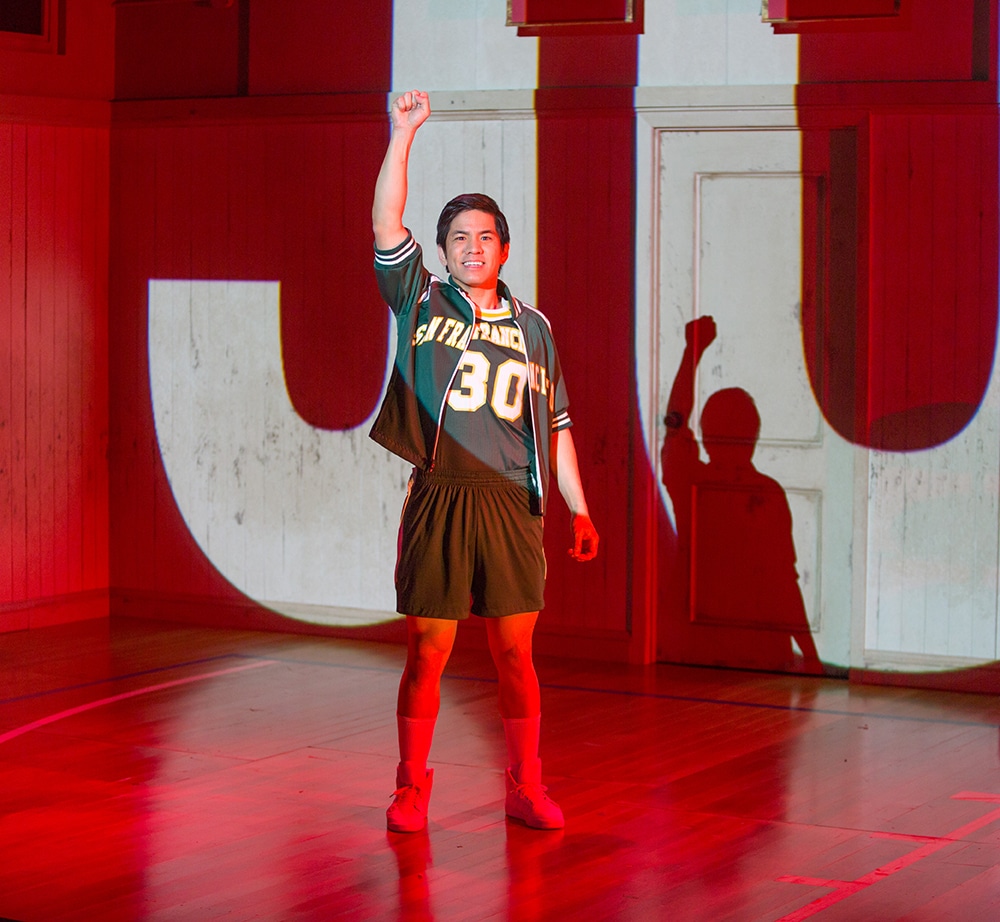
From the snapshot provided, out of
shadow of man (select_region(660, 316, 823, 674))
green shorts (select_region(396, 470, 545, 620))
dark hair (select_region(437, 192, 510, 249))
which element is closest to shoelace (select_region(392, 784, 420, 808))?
green shorts (select_region(396, 470, 545, 620))

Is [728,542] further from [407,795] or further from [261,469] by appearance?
[407,795]

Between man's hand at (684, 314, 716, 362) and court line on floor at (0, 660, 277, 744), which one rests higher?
man's hand at (684, 314, 716, 362)

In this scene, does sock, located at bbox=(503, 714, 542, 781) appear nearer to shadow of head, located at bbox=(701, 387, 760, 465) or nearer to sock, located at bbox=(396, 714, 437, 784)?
sock, located at bbox=(396, 714, 437, 784)

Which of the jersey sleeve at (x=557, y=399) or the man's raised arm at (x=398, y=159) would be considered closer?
the man's raised arm at (x=398, y=159)

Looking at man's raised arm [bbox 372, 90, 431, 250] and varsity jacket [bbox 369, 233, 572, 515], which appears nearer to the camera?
man's raised arm [bbox 372, 90, 431, 250]

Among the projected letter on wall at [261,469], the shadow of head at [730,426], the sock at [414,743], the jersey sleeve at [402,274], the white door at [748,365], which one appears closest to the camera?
the jersey sleeve at [402,274]

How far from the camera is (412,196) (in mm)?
6730

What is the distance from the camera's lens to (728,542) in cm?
629

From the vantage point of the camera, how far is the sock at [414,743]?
3994 mm

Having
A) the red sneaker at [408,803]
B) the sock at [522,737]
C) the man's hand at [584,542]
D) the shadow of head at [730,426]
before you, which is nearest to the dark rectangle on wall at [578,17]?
the shadow of head at [730,426]

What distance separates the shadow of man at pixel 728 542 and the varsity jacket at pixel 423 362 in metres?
2.41

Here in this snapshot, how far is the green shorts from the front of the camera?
3.93 metres

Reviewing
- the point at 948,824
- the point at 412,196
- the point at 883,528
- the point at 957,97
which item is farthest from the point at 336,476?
the point at 948,824

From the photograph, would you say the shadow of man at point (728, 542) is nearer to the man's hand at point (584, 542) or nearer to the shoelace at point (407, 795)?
the man's hand at point (584, 542)
